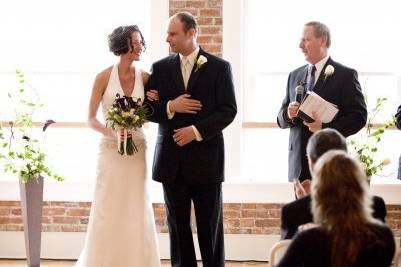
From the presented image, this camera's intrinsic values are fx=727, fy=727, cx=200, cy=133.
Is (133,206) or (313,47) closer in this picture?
(313,47)

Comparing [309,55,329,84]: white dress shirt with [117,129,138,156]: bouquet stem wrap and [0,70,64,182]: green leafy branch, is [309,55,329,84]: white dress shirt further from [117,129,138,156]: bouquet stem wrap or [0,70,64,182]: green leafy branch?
[0,70,64,182]: green leafy branch

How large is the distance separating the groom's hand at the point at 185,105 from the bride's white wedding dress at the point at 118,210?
0.31 meters

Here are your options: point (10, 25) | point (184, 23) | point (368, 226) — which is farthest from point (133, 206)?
point (368, 226)

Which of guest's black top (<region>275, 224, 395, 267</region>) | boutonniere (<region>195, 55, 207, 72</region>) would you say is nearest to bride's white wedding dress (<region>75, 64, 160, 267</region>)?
boutonniere (<region>195, 55, 207, 72</region>)

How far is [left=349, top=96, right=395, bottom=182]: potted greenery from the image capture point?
583 cm

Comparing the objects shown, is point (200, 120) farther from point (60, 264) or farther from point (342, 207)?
point (342, 207)

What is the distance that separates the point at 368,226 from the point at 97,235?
9.56 feet

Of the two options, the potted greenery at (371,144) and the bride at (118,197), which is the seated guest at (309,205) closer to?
the bride at (118,197)

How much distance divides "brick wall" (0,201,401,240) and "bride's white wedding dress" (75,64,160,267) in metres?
1.10

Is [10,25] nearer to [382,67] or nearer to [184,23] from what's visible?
[184,23]

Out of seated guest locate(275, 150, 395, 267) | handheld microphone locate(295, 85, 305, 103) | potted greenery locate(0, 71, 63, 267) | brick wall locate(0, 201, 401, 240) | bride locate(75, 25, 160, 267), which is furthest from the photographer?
brick wall locate(0, 201, 401, 240)

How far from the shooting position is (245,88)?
632 centimetres

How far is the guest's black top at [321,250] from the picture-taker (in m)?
2.62

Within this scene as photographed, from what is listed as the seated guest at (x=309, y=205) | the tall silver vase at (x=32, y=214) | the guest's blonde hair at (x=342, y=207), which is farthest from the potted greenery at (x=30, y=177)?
the guest's blonde hair at (x=342, y=207)
